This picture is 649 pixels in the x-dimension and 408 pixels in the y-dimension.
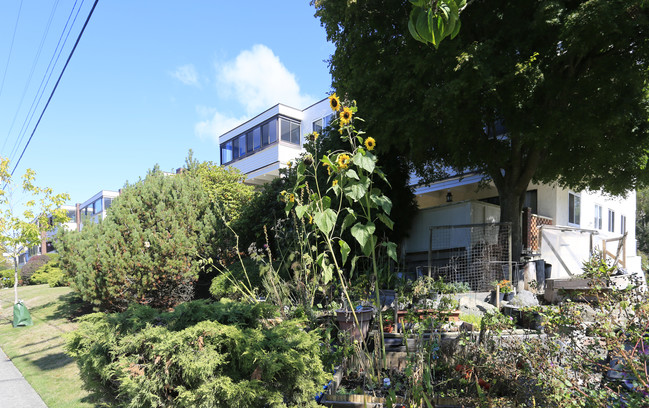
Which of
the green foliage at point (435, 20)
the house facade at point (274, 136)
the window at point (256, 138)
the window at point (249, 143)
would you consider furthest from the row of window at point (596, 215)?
the green foliage at point (435, 20)

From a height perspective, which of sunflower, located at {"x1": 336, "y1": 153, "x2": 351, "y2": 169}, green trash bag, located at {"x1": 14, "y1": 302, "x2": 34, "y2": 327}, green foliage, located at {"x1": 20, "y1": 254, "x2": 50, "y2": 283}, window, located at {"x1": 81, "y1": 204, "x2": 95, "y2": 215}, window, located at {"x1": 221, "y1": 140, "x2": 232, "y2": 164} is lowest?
green foliage, located at {"x1": 20, "y1": 254, "x2": 50, "y2": 283}

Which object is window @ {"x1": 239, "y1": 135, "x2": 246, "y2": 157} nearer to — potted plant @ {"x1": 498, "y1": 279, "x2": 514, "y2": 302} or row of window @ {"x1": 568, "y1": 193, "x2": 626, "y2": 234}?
row of window @ {"x1": 568, "y1": 193, "x2": 626, "y2": 234}

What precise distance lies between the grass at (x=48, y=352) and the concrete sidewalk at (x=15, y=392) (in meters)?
0.07

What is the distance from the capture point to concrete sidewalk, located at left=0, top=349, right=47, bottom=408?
15.7 feet

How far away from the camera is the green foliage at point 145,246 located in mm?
8477

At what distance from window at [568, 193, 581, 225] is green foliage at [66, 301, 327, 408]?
1555cm

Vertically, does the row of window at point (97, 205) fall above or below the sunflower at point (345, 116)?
above

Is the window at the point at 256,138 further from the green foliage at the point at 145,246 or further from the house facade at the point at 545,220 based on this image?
the green foliage at the point at 145,246

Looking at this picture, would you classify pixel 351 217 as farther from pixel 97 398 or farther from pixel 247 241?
pixel 247 241

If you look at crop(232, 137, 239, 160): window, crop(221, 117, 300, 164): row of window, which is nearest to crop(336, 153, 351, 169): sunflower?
crop(221, 117, 300, 164): row of window

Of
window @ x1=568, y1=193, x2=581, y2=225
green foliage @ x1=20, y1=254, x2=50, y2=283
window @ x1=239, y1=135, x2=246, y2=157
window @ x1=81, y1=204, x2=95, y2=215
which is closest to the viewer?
window @ x1=568, y1=193, x2=581, y2=225

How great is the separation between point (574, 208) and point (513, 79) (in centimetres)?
1018

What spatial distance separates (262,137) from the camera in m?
22.8

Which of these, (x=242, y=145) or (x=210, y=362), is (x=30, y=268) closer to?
(x=242, y=145)
